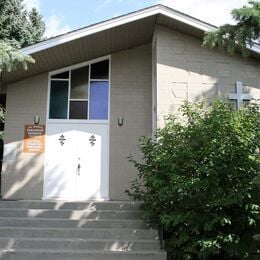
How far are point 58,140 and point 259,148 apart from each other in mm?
6017

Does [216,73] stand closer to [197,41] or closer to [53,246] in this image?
[197,41]

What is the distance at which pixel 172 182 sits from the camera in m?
7.62

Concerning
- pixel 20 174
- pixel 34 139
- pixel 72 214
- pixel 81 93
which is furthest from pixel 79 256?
pixel 81 93

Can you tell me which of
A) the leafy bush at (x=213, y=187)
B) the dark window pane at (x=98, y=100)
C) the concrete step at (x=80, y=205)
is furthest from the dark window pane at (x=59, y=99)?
the leafy bush at (x=213, y=187)

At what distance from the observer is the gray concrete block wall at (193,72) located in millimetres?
10820

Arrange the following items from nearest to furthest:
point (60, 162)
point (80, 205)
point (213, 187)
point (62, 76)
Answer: point (213, 187), point (80, 205), point (60, 162), point (62, 76)

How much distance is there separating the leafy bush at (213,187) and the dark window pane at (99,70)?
4826 millimetres

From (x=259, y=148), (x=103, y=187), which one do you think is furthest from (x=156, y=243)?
(x=103, y=187)

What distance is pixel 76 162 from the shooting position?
1161 centimetres

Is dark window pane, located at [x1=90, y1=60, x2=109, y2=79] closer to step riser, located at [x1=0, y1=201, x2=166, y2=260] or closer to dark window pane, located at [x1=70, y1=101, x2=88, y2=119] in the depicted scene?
dark window pane, located at [x1=70, y1=101, x2=88, y2=119]

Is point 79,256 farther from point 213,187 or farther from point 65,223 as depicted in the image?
point 213,187

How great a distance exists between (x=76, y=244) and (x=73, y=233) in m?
0.41

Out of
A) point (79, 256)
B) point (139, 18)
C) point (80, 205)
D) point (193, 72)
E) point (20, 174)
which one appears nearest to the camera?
point (79, 256)

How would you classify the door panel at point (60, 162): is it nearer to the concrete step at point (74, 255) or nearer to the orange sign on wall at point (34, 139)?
the orange sign on wall at point (34, 139)
